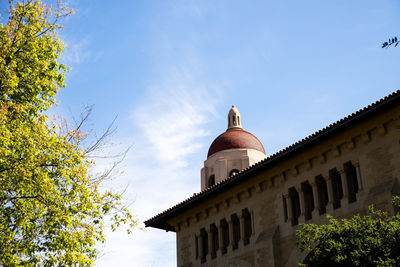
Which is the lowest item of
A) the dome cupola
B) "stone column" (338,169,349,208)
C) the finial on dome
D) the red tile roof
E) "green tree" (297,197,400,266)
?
"green tree" (297,197,400,266)

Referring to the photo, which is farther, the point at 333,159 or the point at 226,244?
the point at 226,244

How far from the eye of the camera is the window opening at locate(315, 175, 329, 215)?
21.8 metres

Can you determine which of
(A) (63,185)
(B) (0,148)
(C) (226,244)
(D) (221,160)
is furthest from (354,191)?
(D) (221,160)

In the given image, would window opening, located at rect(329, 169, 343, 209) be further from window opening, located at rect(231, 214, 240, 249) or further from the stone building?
window opening, located at rect(231, 214, 240, 249)

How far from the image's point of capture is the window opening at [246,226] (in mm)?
24827

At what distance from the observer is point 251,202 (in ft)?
82.1

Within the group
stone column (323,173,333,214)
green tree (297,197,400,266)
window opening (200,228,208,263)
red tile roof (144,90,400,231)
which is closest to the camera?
green tree (297,197,400,266)

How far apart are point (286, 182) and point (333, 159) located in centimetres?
263

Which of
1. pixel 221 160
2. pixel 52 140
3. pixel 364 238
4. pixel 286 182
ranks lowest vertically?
pixel 364 238

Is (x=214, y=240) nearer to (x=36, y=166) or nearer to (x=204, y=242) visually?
(x=204, y=242)

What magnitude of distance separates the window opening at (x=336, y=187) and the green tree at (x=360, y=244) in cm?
568

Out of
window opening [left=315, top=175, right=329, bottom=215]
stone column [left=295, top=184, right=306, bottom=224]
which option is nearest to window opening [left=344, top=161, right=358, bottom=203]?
window opening [left=315, top=175, right=329, bottom=215]

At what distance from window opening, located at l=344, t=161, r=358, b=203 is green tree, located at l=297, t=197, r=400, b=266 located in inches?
202

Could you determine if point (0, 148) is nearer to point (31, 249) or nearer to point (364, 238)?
point (31, 249)
